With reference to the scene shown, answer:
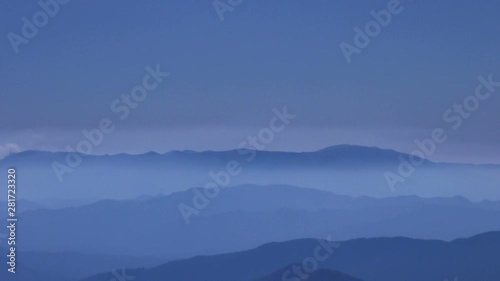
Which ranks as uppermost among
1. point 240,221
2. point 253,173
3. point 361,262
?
point 253,173

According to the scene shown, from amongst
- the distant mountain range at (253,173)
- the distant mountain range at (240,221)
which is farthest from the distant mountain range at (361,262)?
the distant mountain range at (253,173)

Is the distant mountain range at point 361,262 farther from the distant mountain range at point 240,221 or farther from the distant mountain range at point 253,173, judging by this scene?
the distant mountain range at point 253,173

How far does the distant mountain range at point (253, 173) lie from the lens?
4.36 metres

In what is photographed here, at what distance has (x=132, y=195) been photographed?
4.38 m

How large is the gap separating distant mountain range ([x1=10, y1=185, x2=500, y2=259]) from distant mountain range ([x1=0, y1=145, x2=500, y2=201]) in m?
0.06

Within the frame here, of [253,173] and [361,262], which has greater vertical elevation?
[253,173]

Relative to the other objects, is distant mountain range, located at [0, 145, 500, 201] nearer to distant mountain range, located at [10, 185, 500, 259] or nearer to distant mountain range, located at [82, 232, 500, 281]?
distant mountain range, located at [10, 185, 500, 259]

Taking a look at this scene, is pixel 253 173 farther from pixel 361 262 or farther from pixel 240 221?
pixel 361 262

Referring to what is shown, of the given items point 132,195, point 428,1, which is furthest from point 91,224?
point 428,1

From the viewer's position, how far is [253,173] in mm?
4398

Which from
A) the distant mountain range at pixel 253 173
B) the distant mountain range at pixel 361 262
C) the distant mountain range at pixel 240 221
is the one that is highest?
the distant mountain range at pixel 253 173

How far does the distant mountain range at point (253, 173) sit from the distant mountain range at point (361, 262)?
31cm

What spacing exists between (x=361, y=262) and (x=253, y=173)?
861mm

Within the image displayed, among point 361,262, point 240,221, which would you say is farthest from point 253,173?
point 361,262
